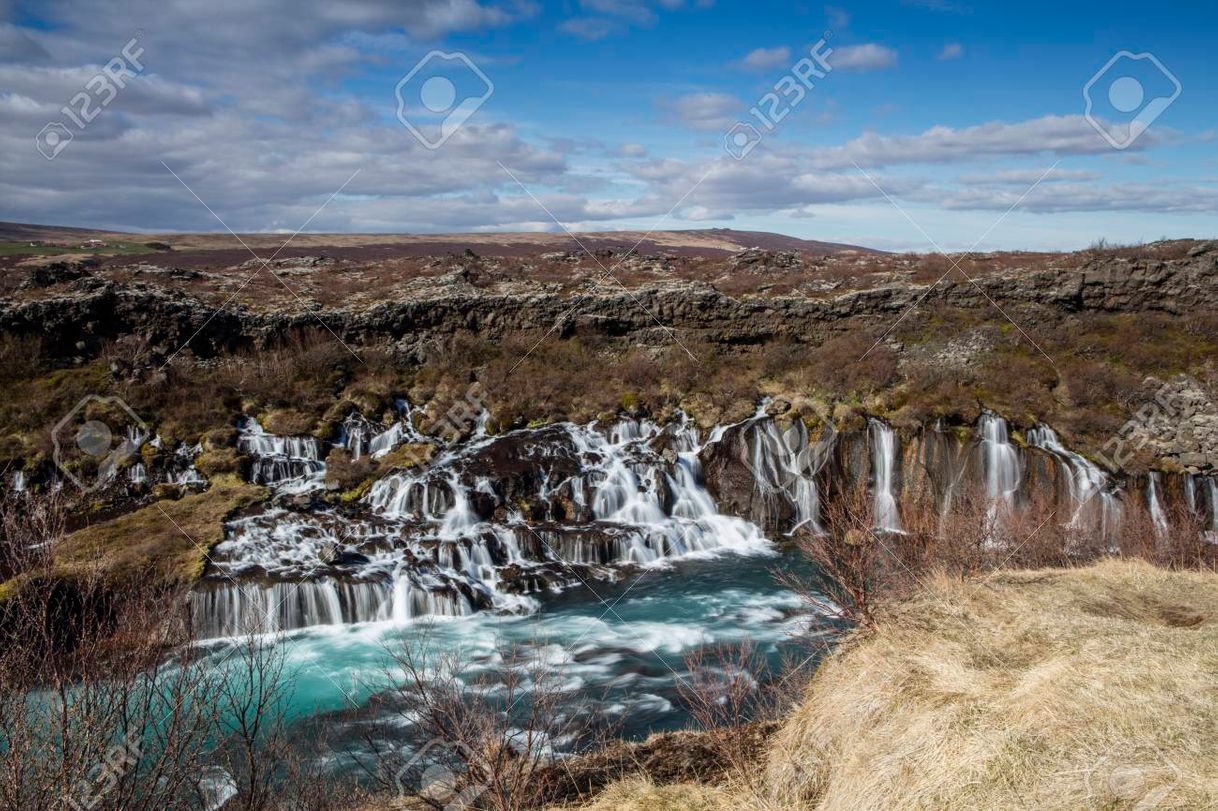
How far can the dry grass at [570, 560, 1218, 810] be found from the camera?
8.84m

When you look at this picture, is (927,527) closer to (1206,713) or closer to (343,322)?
(1206,713)

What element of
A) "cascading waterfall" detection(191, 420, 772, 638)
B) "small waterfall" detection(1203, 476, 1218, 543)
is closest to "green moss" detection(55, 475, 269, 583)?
"cascading waterfall" detection(191, 420, 772, 638)

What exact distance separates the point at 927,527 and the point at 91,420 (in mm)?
32317

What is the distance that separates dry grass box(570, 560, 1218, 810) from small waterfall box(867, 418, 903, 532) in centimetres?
1200

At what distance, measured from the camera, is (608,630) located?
20.6 m

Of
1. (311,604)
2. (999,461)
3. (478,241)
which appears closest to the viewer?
(311,604)

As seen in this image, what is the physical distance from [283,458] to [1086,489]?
3162 centimetres

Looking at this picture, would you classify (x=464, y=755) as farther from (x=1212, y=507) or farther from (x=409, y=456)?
(x=1212, y=507)

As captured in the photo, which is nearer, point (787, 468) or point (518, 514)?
point (518, 514)

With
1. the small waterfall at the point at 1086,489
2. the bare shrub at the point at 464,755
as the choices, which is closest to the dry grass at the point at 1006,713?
the bare shrub at the point at 464,755

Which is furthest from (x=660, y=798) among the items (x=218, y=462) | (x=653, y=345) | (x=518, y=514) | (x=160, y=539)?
(x=653, y=345)

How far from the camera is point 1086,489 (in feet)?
88.4

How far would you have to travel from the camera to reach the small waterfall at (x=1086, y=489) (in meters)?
25.5

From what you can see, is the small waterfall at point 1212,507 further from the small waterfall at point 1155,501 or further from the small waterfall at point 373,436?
the small waterfall at point 373,436
